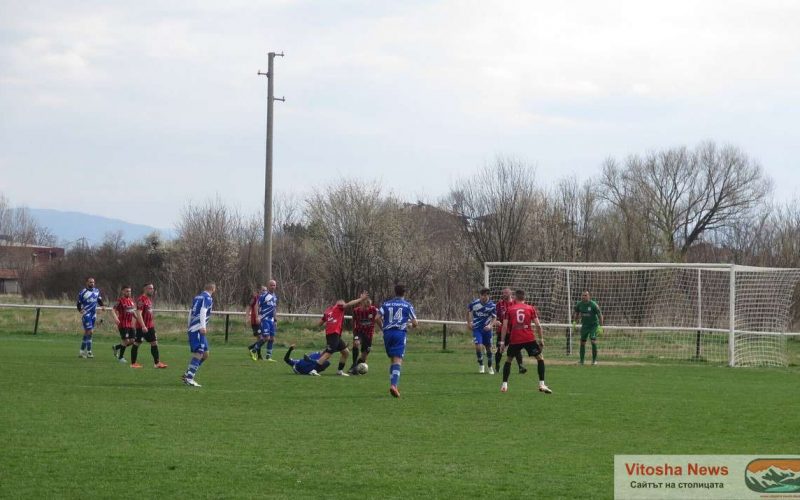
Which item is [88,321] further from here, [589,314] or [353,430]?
[353,430]

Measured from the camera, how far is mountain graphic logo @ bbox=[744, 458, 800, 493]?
28.6 ft

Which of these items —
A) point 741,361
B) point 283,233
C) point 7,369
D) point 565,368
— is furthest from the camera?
point 283,233

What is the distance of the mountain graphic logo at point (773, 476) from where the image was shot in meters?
8.70

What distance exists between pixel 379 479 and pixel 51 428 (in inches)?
196

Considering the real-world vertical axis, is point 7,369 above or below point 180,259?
below

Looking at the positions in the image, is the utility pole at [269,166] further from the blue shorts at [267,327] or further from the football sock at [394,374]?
the football sock at [394,374]

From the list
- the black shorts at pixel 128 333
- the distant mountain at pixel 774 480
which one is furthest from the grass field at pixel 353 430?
the distant mountain at pixel 774 480

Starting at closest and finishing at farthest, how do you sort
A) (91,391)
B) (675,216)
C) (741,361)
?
(91,391), (741,361), (675,216)

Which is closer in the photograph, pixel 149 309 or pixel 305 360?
pixel 305 360

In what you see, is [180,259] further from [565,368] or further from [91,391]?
[91,391]

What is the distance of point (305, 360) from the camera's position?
851 inches

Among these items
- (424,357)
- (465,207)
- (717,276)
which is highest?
(465,207)

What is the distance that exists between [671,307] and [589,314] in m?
6.25

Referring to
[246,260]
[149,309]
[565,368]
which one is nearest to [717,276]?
[565,368]
